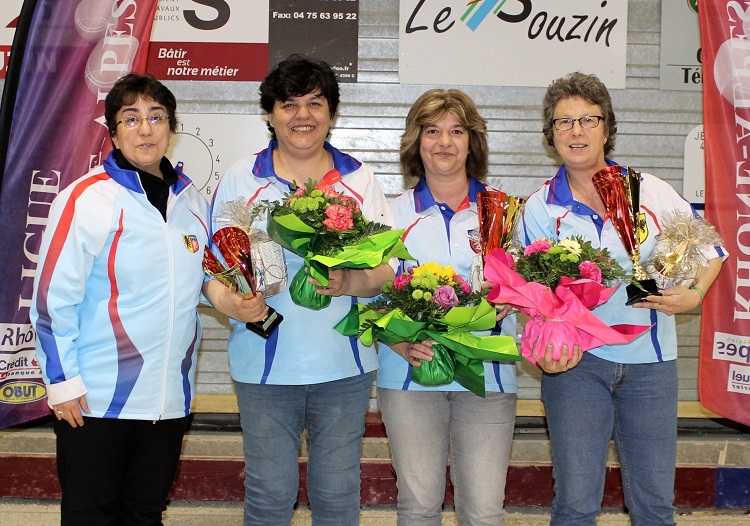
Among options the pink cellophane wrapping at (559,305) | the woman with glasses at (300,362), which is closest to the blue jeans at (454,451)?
the woman with glasses at (300,362)

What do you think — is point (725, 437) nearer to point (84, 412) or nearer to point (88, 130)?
point (84, 412)

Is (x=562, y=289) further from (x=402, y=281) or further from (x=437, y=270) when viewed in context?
(x=402, y=281)

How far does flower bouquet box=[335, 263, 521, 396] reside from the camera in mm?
2395

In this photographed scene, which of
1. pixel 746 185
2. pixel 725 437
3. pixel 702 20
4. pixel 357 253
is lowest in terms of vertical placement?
pixel 725 437

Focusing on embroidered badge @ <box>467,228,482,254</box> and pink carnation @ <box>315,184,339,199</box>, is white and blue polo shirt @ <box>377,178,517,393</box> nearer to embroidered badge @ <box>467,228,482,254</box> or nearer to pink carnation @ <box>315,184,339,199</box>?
embroidered badge @ <box>467,228,482,254</box>

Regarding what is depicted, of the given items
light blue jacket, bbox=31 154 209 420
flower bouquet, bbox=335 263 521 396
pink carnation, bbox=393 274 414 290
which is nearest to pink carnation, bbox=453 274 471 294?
flower bouquet, bbox=335 263 521 396

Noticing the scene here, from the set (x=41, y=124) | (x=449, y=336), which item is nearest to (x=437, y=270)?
(x=449, y=336)

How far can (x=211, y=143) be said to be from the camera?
4.61 meters

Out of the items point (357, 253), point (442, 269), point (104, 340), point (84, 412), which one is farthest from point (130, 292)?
point (442, 269)

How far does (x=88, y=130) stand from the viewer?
3648 mm

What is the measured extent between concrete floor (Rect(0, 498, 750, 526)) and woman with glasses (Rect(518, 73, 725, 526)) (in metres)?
1.49

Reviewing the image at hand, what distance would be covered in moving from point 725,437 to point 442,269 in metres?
2.91

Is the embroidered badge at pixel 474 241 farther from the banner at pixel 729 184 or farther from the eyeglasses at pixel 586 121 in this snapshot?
the banner at pixel 729 184

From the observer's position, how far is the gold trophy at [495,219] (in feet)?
8.50
